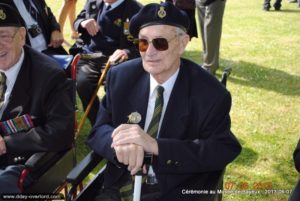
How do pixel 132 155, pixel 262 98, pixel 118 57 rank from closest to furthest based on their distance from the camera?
pixel 132 155
pixel 118 57
pixel 262 98

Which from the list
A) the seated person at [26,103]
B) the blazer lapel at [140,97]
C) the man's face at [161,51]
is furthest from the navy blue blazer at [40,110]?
the man's face at [161,51]

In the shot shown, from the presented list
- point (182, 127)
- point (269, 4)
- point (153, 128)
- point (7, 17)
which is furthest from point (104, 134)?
point (269, 4)

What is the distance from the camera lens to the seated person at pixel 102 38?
17.5 feet

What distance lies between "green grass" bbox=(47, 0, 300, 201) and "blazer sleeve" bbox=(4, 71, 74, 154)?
2.05 meters

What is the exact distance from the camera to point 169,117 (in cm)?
298

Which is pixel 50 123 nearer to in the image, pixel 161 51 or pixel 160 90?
pixel 160 90

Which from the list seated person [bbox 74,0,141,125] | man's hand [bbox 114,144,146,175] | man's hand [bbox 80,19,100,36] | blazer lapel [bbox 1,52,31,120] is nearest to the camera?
man's hand [bbox 114,144,146,175]

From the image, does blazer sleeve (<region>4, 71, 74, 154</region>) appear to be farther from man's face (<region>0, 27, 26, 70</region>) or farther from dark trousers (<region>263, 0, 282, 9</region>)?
dark trousers (<region>263, 0, 282, 9</region>)

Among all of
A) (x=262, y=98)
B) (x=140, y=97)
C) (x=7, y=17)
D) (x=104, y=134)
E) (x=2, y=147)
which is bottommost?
(x=262, y=98)

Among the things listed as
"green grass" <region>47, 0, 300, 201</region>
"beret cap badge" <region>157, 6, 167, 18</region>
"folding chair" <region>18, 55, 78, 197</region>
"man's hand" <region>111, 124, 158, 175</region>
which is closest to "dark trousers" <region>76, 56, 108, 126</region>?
"green grass" <region>47, 0, 300, 201</region>

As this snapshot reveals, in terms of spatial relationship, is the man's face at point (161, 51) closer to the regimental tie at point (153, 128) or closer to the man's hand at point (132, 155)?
the regimental tie at point (153, 128)

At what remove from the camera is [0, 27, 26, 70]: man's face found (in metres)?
3.26

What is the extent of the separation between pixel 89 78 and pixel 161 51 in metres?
2.53

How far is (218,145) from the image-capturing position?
9.27ft
